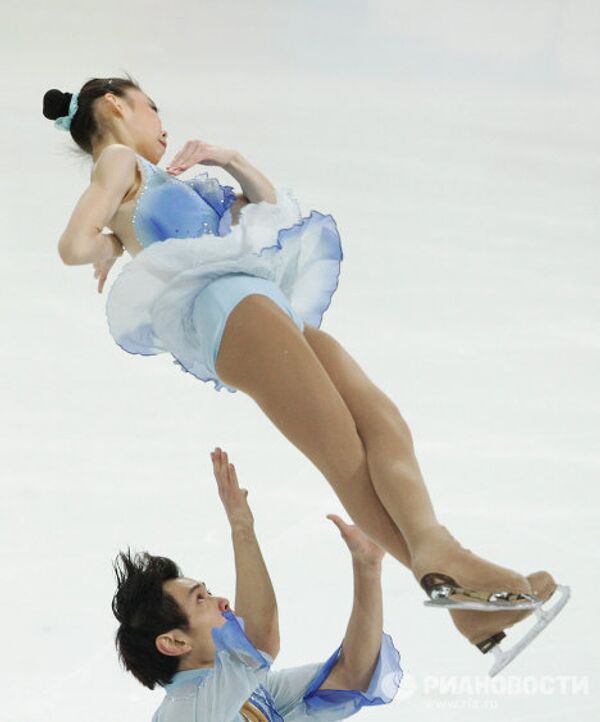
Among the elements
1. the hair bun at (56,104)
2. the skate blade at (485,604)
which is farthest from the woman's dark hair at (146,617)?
the hair bun at (56,104)

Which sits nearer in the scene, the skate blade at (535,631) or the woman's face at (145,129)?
the skate blade at (535,631)

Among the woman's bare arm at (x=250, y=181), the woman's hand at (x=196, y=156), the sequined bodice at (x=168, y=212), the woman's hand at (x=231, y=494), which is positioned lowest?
the woman's hand at (x=231, y=494)

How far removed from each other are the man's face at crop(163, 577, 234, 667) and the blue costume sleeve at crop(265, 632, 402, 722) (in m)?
0.24

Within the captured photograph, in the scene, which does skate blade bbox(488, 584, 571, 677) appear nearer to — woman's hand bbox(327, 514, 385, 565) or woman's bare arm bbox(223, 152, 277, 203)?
woman's hand bbox(327, 514, 385, 565)

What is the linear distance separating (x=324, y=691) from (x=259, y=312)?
95 cm

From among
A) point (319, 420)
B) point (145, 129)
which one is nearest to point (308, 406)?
point (319, 420)

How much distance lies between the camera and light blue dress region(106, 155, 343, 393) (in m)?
3.73

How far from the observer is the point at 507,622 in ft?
10.8

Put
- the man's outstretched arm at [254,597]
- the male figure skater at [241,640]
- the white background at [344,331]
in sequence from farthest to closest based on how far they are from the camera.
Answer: the white background at [344,331], the man's outstretched arm at [254,597], the male figure skater at [241,640]

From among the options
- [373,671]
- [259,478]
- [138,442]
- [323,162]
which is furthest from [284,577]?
[323,162]

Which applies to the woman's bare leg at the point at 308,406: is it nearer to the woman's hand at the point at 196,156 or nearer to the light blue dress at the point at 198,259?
the light blue dress at the point at 198,259

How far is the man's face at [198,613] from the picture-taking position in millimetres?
3842

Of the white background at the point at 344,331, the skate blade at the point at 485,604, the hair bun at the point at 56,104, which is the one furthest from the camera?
the white background at the point at 344,331

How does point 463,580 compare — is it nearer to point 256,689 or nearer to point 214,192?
point 256,689
